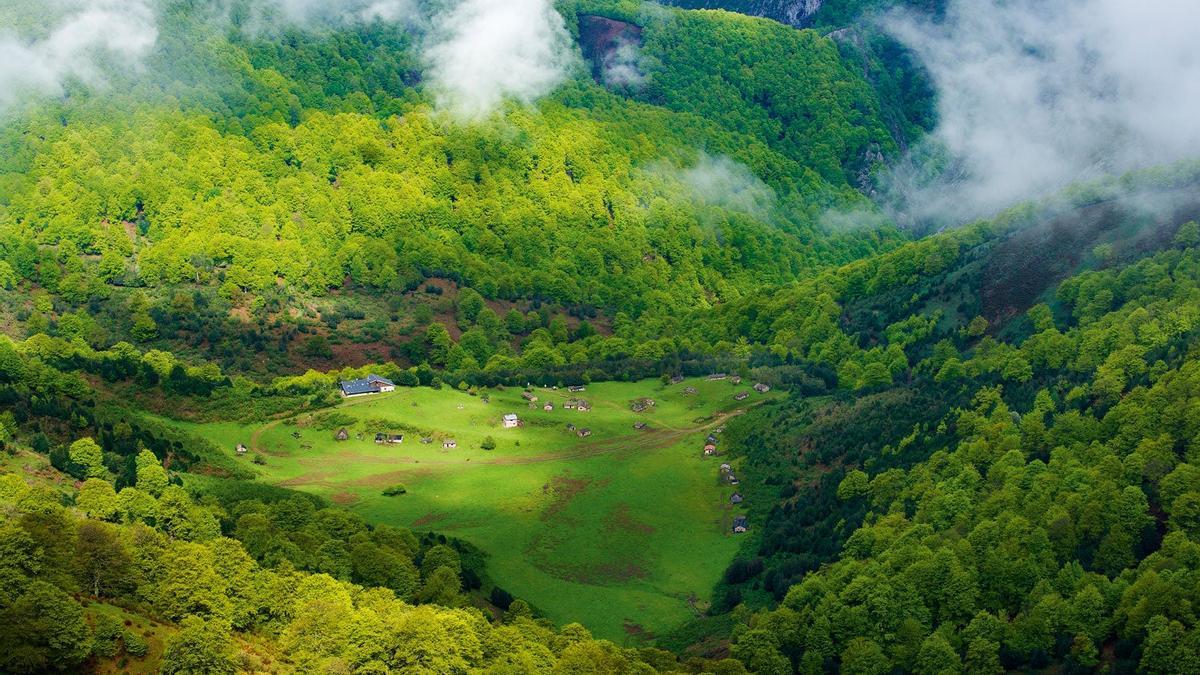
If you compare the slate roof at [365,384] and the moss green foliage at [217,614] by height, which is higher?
the slate roof at [365,384]

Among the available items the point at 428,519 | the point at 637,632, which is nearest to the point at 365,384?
the point at 428,519

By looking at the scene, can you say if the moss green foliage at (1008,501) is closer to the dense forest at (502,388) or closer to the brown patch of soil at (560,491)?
the dense forest at (502,388)

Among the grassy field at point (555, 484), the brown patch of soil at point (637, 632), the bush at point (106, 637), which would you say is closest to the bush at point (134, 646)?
the bush at point (106, 637)

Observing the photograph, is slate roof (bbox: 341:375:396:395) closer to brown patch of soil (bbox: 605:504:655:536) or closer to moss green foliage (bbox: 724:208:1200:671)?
brown patch of soil (bbox: 605:504:655:536)

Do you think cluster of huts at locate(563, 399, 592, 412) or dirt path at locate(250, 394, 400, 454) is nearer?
dirt path at locate(250, 394, 400, 454)

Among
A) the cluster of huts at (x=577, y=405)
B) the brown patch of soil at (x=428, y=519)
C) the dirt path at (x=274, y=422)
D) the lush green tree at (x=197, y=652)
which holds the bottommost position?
the lush green tree at (x=197, y=652)

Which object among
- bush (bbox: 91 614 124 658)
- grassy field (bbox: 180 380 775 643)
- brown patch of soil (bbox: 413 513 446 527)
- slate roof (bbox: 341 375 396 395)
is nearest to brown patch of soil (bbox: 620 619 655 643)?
grassy field (bbox: 180 380 775 643)
